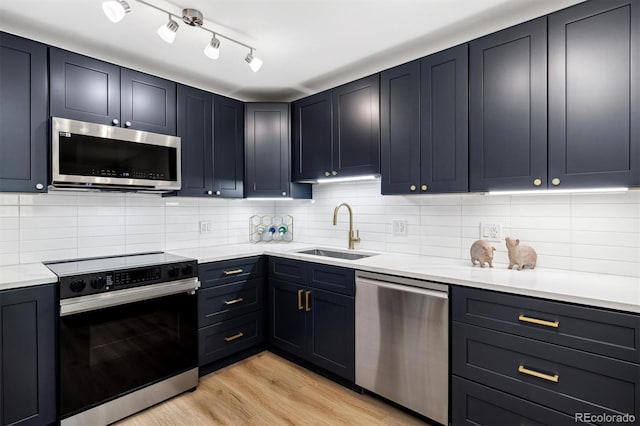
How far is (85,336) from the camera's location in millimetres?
1933

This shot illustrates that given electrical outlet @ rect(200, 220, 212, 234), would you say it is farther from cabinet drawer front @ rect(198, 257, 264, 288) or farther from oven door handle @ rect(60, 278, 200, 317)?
oven door handle @ rect(60, 278, 200, 317)

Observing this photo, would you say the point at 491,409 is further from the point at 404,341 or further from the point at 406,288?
the point at 406,288

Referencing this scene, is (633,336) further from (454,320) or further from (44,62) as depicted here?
(44,62)

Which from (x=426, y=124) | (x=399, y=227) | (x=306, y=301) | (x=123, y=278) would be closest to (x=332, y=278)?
(x=306, y=301)

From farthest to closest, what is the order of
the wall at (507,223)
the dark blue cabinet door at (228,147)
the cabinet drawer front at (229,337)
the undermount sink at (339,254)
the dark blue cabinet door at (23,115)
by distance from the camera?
the dark blue cabinet door at (228,147) → the undermount sink at (339,254) → the cabinet drawer front at (229,337) → the dark blue cabinet door at (23,115) → the wall at (507,223)

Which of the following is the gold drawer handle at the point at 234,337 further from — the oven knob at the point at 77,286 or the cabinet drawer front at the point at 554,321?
the cabinet drawer front at the point at 554,321

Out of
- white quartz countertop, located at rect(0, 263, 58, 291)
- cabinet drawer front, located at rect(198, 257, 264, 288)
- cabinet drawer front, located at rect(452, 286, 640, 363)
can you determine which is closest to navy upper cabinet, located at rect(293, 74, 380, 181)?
cabinet drawer front, located at rect(198, 257, 264, 288)

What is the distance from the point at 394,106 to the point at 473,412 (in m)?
2.01

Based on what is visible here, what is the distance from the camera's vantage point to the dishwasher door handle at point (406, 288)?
6.17 ft

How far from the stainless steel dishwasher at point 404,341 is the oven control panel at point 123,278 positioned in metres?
1.27

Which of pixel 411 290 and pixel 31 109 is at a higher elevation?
pixel 31 109

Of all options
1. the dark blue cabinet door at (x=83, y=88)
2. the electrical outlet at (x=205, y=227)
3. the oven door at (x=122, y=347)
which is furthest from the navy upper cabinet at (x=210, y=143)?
the oven door at (x=122, y=347)

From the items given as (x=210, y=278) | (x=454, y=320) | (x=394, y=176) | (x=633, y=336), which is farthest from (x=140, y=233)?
(x=633, y=336)

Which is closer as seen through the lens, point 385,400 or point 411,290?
point 411,290
